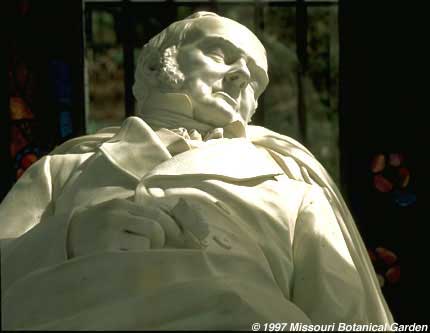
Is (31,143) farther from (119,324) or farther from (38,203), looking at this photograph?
(119,324)

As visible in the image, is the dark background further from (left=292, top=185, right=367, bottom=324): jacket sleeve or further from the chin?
(left=292, top=185, right=367, bottom=324): jacket sleeve

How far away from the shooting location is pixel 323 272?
8.02 metres

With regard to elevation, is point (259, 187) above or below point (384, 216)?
above

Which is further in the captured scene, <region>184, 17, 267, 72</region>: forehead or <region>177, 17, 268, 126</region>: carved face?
<region>184, 17, 267, 72</region>: forehead

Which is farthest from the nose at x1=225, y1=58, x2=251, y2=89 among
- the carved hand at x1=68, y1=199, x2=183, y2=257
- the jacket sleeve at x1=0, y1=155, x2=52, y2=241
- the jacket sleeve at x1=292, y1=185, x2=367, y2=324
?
the carved hand at x1=68, y1=199, x2=183, y2=257

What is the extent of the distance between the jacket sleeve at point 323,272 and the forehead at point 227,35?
28.6 inches

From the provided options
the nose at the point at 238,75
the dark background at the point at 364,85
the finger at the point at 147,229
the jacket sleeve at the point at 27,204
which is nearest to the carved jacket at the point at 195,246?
the jacket sleeve at the point at 27,204

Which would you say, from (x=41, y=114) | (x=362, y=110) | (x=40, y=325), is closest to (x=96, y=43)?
(x=41, y=114)

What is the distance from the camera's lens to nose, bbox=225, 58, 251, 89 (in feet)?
28.6

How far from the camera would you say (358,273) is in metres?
8.20

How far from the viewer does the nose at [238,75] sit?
8.72 meters

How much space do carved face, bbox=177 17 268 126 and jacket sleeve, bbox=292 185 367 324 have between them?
0.55 metres

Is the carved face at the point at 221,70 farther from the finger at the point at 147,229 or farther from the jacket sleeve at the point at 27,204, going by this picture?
the finger at the point at 147,229

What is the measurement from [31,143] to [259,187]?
266cm
